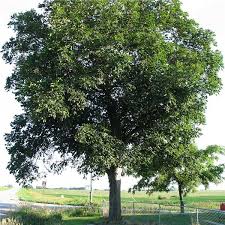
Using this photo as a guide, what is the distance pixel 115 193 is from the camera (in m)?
29.8

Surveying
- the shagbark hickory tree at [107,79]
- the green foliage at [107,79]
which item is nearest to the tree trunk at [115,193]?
the shagbark hickory tree at [107,79]

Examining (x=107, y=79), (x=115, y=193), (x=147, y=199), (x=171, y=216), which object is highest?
(x=107, y=79)

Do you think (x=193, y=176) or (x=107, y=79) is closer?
(x=107, y=79)

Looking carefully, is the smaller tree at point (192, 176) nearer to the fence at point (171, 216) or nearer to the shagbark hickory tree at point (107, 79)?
the fence at point (171, 216)

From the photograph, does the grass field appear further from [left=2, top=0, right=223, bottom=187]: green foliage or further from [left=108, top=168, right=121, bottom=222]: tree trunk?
[left=2, top=0, right=223, bottom=187]: green foliage

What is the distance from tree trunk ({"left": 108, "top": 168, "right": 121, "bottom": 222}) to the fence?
1035mm

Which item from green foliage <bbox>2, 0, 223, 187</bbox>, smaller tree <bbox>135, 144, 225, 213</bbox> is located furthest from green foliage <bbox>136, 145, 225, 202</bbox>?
green foliage <bbox>2, 0, 223, 187</bbox>

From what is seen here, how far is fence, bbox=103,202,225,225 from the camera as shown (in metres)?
21.9

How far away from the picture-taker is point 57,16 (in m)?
25.9

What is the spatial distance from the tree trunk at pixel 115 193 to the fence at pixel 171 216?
1.04 meters

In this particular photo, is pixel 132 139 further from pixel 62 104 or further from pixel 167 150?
pixel 62 104

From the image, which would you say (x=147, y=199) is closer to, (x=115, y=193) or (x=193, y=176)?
(x=193, y=176)

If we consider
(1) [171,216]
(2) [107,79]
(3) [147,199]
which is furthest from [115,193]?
(3) [147,199]

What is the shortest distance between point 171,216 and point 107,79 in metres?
9.79
